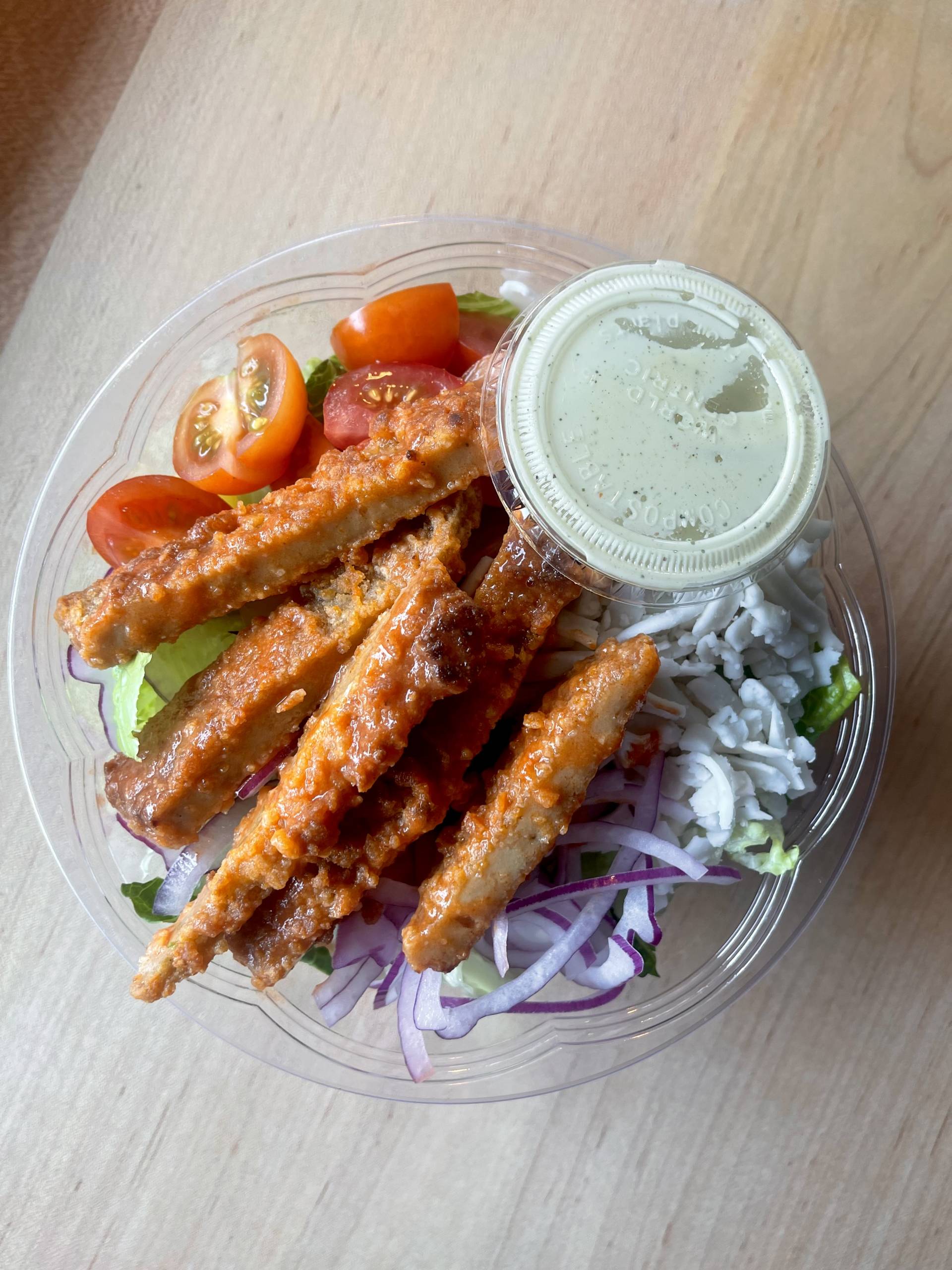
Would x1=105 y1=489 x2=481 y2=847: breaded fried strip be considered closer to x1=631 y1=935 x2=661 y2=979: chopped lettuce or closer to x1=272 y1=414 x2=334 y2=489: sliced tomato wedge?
x1=272 y1=414 x2=334 y2=489: sliced tomato wedge

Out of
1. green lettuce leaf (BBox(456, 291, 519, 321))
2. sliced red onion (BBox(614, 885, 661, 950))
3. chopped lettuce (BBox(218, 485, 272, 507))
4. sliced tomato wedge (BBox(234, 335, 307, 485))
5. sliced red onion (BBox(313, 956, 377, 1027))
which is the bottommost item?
sliced red onion (BBox(313, 956, 377, 1027))

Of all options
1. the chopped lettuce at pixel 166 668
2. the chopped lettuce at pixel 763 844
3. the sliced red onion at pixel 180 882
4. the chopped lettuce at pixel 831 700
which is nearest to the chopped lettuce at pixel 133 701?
the chopped lettuce at pixel 166 668

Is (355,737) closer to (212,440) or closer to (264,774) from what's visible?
(264,774)

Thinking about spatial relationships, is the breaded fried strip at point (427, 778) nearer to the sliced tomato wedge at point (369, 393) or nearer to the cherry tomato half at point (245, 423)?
the sliced tomato wedge at point (369, 393)

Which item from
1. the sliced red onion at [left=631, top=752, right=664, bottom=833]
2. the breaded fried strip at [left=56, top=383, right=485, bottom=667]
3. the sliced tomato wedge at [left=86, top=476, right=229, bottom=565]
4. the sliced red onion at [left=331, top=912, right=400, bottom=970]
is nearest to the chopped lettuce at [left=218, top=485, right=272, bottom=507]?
the sliced tomato wedge at [left=86, top=476, right=229, bottom=565]

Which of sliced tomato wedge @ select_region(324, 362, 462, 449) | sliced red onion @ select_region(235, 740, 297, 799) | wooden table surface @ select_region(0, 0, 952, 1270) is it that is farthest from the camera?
wooden table surface @ select_region(0, 0, 952, 1270)

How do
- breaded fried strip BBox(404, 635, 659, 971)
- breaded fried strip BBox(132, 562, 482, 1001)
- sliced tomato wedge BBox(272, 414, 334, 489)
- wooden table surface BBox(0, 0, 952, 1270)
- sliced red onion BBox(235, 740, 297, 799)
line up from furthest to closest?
1. wooden table surface BBox(0, 0, 952, 1270)
2. sliced tomato wedge BBox(272, 414, 334, 489)
3. sliced red onion BBox(235, 740, 297, 799)
4. breaded fried strip BBox(404, 635, 659, 971)
5. breaded fried strip BBox(132, 562, 482, 1001)

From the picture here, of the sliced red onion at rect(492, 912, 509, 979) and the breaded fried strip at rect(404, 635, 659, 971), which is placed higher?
the breaded fried strip at rect(404, 635, 659, 971)
